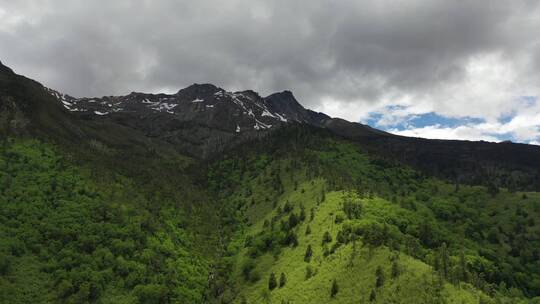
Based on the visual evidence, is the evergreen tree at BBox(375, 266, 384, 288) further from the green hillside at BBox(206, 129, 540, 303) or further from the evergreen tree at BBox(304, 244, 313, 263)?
the evergreen tree at BBox(304, 244, 313, 263)

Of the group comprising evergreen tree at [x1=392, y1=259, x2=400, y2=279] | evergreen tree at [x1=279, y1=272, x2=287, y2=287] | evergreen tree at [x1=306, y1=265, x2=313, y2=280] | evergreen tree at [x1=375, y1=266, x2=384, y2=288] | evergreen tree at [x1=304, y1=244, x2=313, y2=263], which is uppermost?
evergreen tree at [x1=392, y1=259, x2=400, y2=279]

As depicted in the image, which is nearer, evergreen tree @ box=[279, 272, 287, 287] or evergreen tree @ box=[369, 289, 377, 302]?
evergreen tree @ box=[369, 289, 377, 302]

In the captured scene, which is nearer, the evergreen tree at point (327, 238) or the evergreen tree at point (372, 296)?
the evergreen tree at point (372, 296)

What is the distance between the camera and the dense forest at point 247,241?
81.2 meters

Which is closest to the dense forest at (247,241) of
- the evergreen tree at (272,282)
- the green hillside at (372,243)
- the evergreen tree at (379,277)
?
the evergreen tree at (379,277)

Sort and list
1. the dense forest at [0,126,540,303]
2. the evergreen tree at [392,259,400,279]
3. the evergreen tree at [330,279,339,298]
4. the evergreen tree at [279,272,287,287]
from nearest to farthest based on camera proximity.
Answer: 1. the evergreen tree at [392,259,400,279]
2. the evergreen tree at [330,279,339,298]
3. the dense forest at [0,126,540,303]
4. the evergreen tree at [279,272,287,287]

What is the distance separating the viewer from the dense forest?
8119 cm

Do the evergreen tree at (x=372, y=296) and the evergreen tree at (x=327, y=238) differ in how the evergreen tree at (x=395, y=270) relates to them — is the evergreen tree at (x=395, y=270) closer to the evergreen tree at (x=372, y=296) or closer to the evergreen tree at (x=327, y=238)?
the evergreen tree at (x=372, y=296)

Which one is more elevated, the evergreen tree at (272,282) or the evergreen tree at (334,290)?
the evergreen tree at (334,290)

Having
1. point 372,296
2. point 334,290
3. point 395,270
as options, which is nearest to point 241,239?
point 334,290

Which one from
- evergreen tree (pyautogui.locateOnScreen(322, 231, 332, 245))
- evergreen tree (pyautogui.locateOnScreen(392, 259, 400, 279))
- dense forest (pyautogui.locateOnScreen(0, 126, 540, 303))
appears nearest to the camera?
evergreen tree (pyautogui.locateOnScreen(392, 259, 400, 279))

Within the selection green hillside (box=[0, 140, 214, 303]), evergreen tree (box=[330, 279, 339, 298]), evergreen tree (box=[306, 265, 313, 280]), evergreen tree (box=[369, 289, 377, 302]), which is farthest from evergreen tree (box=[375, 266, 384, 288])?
green hillside (box=[0, 140, 214, 303])

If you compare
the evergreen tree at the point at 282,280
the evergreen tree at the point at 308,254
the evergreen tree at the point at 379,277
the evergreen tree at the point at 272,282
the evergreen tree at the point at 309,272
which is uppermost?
the evergreen tree at the point at 379,277

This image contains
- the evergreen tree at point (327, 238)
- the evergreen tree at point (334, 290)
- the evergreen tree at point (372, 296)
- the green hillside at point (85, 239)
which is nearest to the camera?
the evergreen tree at point (372, 296)
